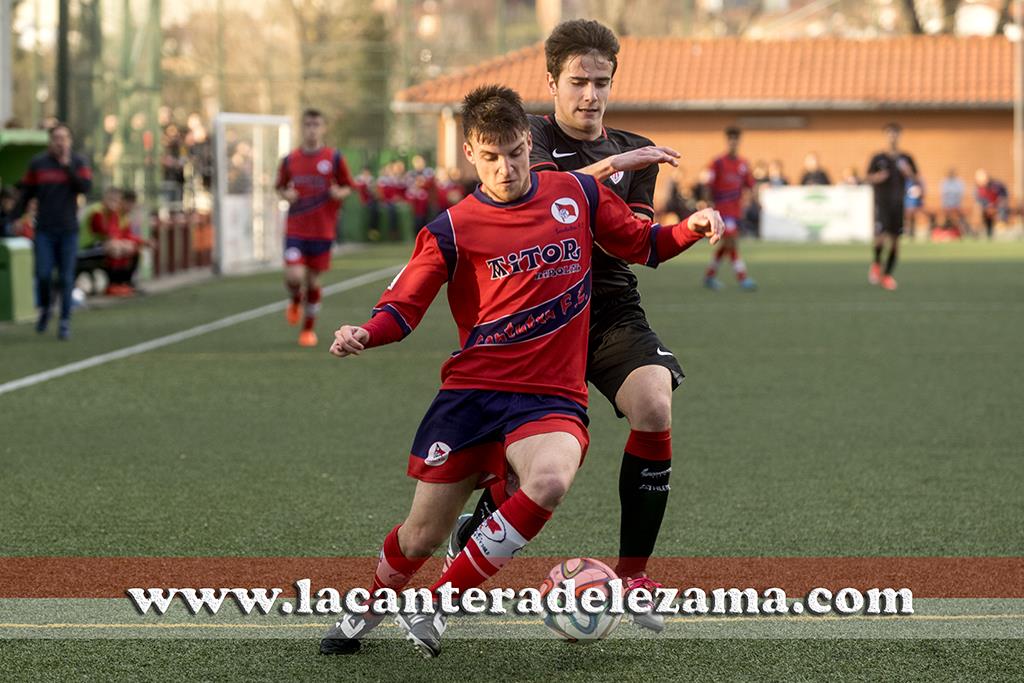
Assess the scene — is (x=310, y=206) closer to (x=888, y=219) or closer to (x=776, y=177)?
(x=888, y=219)

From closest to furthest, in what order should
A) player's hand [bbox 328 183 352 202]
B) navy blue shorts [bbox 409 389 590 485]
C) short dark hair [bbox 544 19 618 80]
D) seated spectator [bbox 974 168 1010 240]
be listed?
navy blue shorts [bbox 409 389 590 485]
short dark hair [bbox 544 19 618 80]
player's hand [bbox 328 183 352 202]
seated spectator [bbox 974 168 1010 240]

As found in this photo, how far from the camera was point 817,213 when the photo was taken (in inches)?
1596

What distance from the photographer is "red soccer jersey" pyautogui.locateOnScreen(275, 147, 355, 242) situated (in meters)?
15.6

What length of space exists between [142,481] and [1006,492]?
4.08 metres

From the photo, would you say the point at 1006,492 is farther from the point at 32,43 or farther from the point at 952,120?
the point at 952,120

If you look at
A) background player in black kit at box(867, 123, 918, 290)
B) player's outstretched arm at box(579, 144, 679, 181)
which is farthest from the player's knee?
background player in black kit at box(867, 123, 918, 290)

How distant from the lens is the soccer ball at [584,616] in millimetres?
5152

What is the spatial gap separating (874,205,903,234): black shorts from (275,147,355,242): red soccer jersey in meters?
9.31

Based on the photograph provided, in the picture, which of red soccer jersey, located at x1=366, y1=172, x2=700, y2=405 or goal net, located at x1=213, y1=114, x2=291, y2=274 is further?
goal net, located at x1=213, y1=114, x2=291, y2=274

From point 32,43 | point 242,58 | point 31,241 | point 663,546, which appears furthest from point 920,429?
point 242,58

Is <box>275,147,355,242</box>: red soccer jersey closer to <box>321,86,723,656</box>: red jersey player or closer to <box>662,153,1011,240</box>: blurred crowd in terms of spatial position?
<box>321,86,723,656</box>: red jersey player

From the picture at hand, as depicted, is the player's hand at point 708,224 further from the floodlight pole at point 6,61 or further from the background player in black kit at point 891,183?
the floodlight pole at point 6,61

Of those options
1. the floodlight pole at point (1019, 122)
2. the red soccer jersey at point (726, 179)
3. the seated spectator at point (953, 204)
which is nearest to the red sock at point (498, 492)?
the red soccer jersey at point (726, 179)

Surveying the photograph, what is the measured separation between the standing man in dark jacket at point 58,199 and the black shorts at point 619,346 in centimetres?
Answer: 1106
